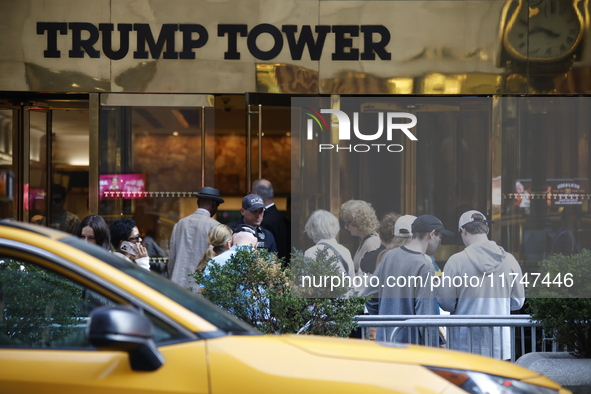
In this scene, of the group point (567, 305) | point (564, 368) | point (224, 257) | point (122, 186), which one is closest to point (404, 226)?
point (567, 305)

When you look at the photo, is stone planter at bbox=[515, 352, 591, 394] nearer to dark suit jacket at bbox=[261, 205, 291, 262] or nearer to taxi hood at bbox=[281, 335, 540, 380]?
taxi hood at bbox=[281, 335, 540, 380]

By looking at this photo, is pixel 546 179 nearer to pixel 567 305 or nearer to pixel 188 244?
pixel 567 305

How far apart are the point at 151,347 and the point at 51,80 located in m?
8.50

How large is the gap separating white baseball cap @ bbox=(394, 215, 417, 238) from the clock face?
287 centimetres

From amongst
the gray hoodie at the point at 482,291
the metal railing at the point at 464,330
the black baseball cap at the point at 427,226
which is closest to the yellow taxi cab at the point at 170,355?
the metal railing at the point at 464,330

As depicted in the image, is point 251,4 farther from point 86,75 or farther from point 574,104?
point 574,104

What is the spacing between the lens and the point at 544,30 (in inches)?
424

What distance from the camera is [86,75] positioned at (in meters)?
10.8

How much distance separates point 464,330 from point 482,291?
1.14 m

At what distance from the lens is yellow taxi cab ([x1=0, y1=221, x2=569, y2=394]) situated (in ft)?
9.92

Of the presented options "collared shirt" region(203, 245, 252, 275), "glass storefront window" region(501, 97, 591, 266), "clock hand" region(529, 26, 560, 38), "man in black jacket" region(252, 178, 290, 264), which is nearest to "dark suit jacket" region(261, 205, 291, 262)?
"man in black jacket" region(252, 178, 290, 264)

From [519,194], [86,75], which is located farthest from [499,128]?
[86,75]

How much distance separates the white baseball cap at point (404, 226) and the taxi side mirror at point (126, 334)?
6.36 metres

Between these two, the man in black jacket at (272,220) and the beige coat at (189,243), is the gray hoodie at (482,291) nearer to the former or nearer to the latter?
the man in black jacket at (272,220)
